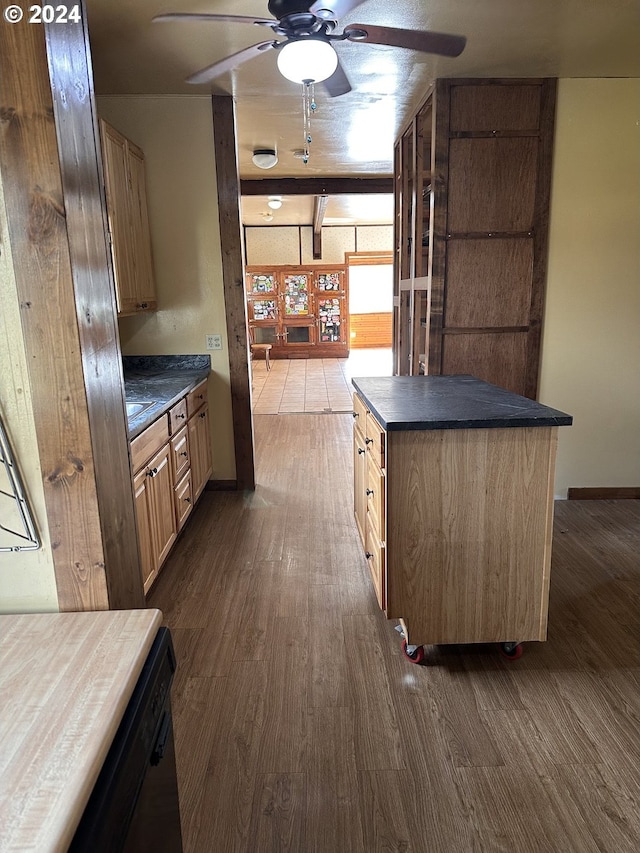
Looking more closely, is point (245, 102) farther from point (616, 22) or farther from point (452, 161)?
point (616, 22)

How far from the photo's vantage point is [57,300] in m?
0.93

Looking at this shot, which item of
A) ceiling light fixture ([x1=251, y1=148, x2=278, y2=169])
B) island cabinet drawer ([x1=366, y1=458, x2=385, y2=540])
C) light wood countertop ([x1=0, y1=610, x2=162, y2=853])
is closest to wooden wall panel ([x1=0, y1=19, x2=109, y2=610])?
light wood countertop ([x1=0, y1=610, x2=162, y2=853])

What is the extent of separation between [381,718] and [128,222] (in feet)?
9.41

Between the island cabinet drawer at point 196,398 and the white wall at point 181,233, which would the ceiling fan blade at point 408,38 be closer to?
the white wall at point 181,233

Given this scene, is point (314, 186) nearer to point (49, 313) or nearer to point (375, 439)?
point (375, 439)

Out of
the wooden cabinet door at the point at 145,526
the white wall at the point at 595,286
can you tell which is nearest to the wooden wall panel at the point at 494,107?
the white wall at the point at 595,286

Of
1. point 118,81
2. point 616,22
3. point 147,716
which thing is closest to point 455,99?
point 616,22

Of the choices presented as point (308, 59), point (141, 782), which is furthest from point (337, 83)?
point (141, 782)

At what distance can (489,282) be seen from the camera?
3.47 m

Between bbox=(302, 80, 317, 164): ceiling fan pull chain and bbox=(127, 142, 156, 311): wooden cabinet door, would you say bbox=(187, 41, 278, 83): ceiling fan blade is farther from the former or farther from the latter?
bbox=(127, 142, 156, 311): wooden cabinet door

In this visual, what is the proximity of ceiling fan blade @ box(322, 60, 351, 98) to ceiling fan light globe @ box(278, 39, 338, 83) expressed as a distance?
413 mm

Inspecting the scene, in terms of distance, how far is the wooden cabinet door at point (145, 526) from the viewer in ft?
7.73

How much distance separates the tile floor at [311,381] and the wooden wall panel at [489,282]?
3095 millimetres

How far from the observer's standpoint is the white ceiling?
8.02 feet
